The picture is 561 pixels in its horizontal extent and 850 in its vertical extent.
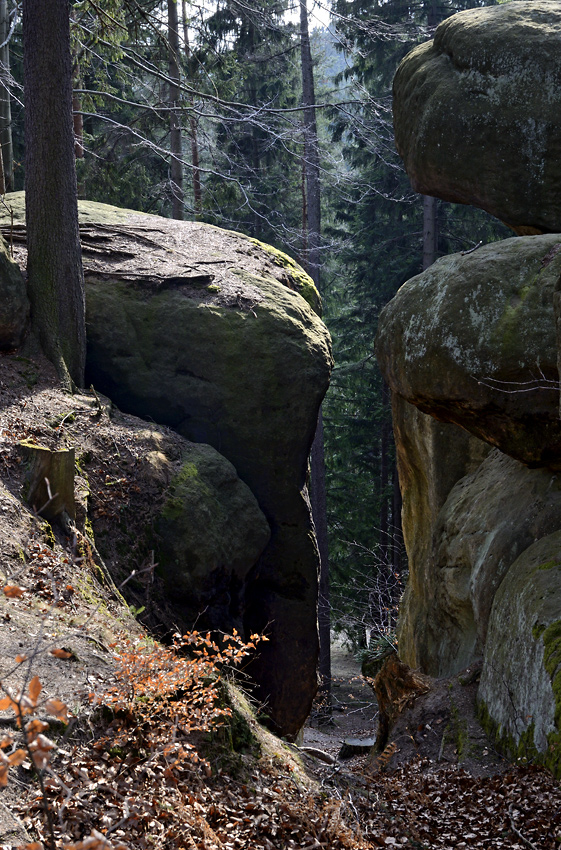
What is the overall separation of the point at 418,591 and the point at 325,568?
7.71m

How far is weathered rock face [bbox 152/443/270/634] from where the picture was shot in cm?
831

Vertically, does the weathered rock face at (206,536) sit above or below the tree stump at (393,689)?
above

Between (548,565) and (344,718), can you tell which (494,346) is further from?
(344,718)

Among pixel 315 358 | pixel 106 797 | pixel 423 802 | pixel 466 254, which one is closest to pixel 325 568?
pixel 315 358

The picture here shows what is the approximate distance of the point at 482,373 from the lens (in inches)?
280

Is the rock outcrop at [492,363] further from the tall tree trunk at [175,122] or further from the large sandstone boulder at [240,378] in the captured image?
the tall tree trunk at [175,122]

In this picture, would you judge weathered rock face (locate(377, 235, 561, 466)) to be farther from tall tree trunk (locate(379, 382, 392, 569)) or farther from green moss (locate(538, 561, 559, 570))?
tall tree trunk (locate(379, 382, 392, 569))

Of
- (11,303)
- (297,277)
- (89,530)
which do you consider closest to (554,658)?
(89,530)

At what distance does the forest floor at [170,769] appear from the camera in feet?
11.5

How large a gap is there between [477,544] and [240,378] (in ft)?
13.4

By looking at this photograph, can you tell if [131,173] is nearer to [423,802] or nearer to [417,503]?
[417,503]

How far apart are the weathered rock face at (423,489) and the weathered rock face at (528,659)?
2.42m

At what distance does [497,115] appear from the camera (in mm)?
8617

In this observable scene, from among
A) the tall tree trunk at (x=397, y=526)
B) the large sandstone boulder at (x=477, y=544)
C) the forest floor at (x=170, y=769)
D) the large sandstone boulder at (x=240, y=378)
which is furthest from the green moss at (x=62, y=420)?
the tall tree trunk at (x=397, y=526)
